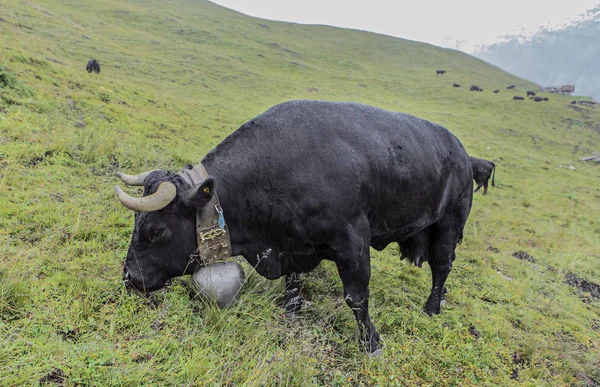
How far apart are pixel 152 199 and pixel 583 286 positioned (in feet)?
24.7

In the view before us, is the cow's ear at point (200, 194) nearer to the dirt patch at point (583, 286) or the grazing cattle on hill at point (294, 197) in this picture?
the grazing cattle on hill at point (294, 197)

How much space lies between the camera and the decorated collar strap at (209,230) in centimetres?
282

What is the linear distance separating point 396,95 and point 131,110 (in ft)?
89.9

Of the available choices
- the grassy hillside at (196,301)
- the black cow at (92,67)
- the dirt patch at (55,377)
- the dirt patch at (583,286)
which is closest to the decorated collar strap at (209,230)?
the grassy hillside at (196,301)

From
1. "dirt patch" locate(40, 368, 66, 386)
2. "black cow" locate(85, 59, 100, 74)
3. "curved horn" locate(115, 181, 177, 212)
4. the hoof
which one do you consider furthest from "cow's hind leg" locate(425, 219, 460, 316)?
"black cow" locate(85, 59, 100, 74)

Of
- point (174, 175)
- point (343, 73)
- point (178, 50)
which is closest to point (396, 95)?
point (343, 73)

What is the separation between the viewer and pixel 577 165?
20.9 metres

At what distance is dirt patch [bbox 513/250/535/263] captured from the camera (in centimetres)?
707

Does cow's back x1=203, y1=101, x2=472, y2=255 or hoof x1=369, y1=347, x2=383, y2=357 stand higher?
cow's back x1=203, y1=101, x2=472, y2=255

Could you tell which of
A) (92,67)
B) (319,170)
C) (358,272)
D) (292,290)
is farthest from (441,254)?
(92,67)

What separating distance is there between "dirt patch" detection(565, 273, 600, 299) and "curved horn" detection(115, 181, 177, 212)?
6.86m

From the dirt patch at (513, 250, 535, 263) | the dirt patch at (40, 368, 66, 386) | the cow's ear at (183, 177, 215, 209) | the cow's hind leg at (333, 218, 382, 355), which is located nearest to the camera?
the dirt patch at (40, 368, 66, 386)

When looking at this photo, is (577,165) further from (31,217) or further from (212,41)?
(212,41)

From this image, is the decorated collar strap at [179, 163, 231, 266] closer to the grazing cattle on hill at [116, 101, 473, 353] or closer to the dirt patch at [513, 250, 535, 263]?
the grazing cattle on hill at [116, 101, 473, 353]
